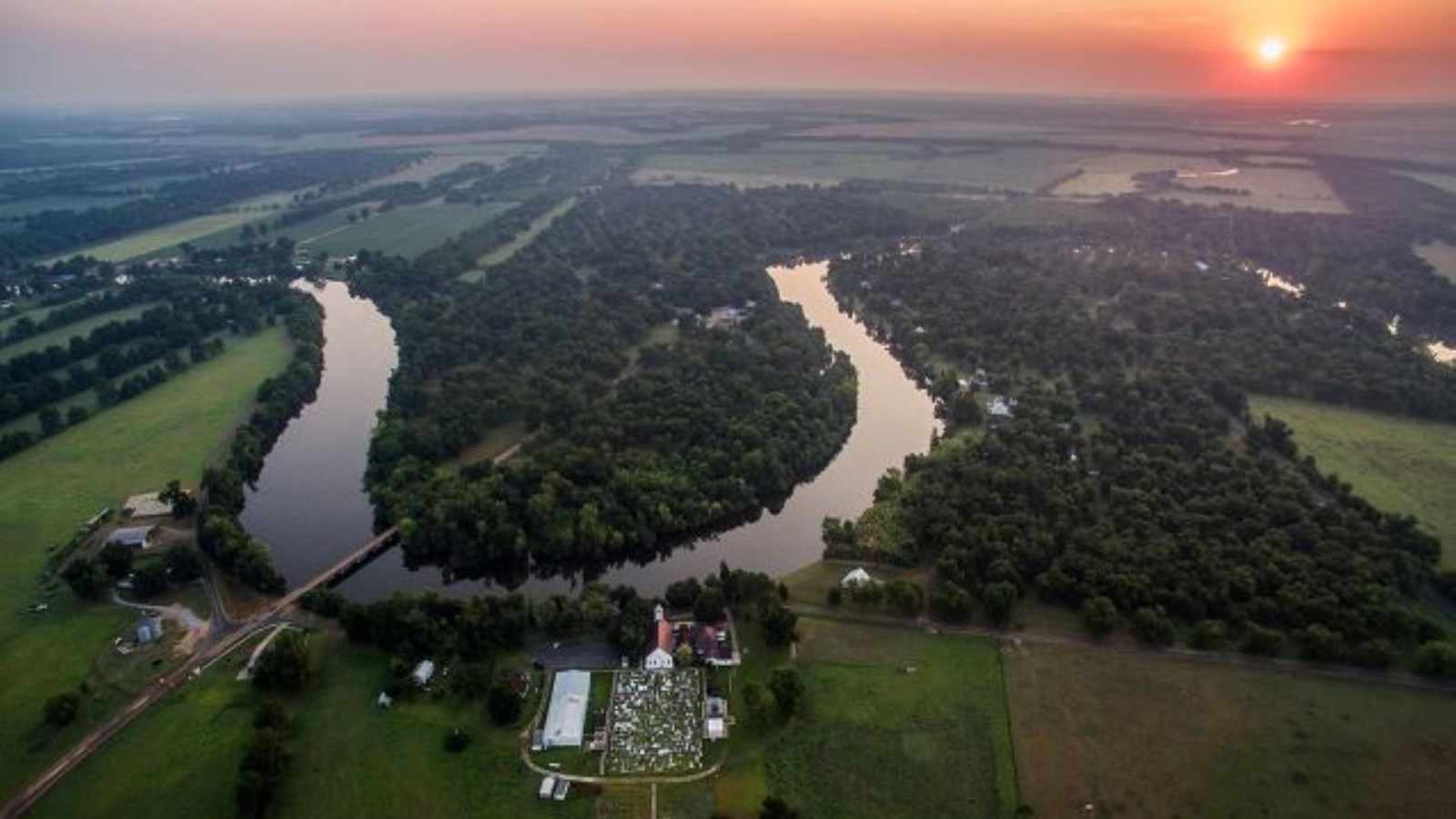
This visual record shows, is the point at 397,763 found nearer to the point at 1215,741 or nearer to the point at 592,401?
the point at 1215,741

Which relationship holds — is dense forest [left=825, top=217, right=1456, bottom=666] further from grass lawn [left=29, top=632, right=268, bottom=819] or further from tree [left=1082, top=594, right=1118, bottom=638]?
grass lawn [left=29, top=632, right=268, bottom=819]

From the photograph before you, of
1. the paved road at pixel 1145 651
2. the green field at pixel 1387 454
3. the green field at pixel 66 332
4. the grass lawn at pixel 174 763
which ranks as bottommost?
the grass lawn at pixel 174 763

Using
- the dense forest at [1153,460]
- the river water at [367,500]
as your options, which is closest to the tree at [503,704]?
the river water at [367,500]

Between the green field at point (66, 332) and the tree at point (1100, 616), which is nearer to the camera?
the tree at point (1100, 616)

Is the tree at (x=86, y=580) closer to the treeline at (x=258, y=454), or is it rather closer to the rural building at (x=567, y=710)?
the treeline at (x=258, y=454)

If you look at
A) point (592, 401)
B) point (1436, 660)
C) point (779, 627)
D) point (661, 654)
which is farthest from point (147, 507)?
point (1436, 660)

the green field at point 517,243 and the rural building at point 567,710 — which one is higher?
the green field at point 517,243
